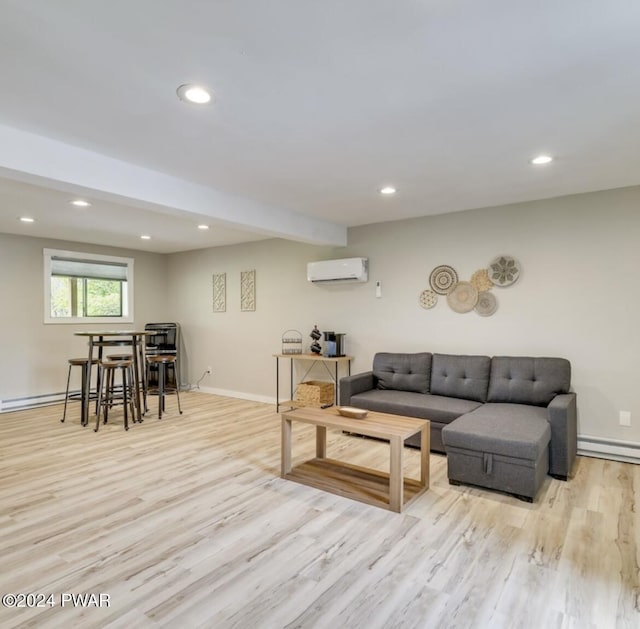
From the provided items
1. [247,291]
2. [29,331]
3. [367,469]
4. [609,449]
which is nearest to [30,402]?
[29,331]

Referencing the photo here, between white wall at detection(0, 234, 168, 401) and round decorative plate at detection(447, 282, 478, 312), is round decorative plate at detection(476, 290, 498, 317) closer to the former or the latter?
round decorative plate at detection(447, 282, 478, 312)

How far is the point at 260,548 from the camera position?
2.24m

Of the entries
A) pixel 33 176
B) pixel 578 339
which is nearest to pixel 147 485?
pixel 33 176

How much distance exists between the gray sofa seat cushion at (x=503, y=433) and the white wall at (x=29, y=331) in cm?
549

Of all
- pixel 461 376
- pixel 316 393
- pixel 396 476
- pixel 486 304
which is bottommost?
pixel 396 476

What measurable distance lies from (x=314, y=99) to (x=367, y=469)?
8.39 feet

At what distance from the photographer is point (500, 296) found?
4.16 metres

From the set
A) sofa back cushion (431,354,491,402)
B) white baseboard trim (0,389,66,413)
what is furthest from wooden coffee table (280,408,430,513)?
white baseboard trim (0,389,66,413)

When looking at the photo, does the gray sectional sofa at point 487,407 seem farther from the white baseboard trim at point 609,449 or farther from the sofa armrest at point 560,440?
the white baseboard trim at point 609,449

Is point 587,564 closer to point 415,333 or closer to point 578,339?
point 578,339

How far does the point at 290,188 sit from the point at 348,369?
2461 millimetres

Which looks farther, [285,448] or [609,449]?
[609,449]

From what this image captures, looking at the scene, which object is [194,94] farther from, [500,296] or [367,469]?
[500,296]

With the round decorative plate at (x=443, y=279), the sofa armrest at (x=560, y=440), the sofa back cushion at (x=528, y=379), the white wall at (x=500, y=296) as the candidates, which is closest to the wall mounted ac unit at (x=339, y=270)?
the white wall at (x=500, y=296)
